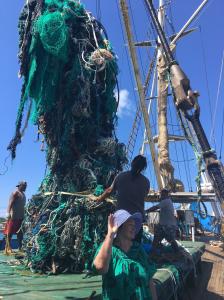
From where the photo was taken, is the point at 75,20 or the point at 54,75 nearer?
the point at 54,75

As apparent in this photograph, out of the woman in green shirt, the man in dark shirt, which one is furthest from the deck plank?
the woman in green shirt

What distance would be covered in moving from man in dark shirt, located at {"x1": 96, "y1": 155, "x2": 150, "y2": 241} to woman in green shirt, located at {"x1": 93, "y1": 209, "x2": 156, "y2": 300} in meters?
1.68

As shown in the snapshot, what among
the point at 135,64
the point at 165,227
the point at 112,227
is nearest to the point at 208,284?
the point at 165,227

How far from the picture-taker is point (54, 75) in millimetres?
Answer: 6141

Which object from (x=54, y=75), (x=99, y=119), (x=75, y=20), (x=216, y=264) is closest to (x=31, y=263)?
(x=99, y=119)

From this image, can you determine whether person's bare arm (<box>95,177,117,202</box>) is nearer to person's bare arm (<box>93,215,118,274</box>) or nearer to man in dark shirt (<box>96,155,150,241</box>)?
man in dark shirt (<box>96,155,150,241</box>)

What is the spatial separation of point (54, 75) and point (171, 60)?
2082mm

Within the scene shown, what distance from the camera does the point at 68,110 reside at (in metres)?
6.18

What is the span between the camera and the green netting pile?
17.9 ft

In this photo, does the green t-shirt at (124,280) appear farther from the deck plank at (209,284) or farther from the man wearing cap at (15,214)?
the man wearing cap at (15,214)

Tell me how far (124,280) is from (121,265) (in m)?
0.11

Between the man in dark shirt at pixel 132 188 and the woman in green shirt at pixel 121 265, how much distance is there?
1.68 metres

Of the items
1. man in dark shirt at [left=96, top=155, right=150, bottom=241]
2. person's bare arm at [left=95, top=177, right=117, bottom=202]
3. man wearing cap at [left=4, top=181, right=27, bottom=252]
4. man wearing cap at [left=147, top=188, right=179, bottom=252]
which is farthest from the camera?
man wearing cap at [left=4, top=181, right=27, bottom=252]

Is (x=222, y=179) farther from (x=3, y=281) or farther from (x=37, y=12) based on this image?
(x=37, y=12)
